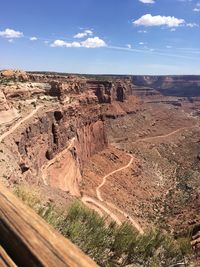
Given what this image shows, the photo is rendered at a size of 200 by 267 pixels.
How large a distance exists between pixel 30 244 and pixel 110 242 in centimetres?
764

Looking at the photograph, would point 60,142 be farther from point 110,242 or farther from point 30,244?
point 30,244

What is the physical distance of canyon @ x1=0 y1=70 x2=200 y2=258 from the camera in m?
38.0

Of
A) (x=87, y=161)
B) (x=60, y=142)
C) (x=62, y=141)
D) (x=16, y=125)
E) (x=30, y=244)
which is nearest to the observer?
(x=30, y=244)

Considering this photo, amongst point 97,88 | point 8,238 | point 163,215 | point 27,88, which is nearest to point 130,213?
point 163,215

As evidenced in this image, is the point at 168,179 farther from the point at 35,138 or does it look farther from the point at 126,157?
the point at 35,138

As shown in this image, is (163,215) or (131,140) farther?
(131,140)

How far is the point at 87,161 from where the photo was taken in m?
68.6

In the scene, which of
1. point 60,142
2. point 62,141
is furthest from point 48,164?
point 62,141

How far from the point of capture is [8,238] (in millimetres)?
5492

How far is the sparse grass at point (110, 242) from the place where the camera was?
1062 cm

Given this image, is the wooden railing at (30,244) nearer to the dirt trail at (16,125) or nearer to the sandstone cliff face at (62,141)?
the sandstone cliff face at (62,141)

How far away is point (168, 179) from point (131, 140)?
29984 mm

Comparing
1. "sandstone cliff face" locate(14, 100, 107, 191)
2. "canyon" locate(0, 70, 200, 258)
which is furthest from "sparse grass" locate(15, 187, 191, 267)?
"sandstone cliff face" locate(14, 100, 107, 191)

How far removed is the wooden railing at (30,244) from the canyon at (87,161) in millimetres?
14216
